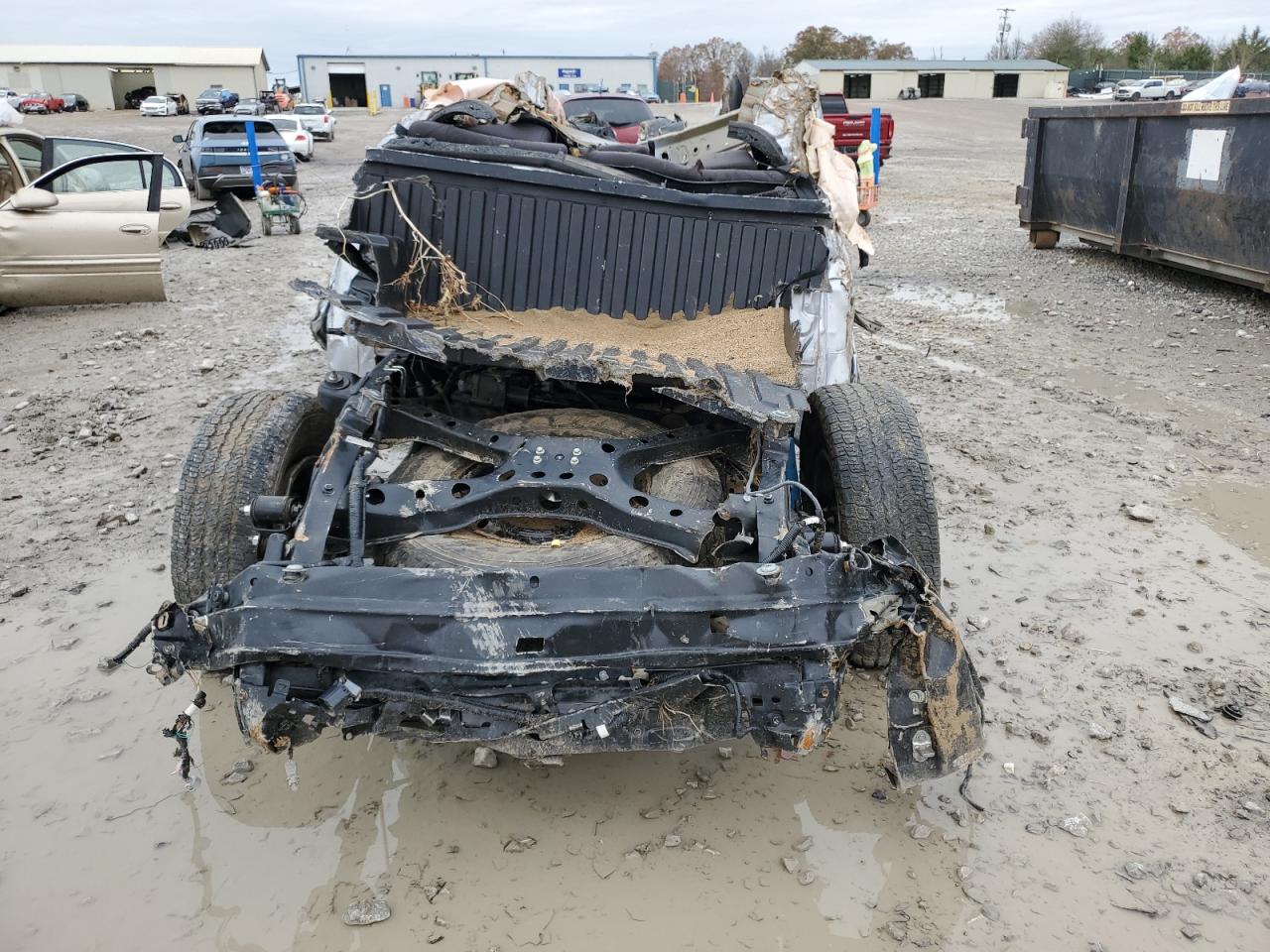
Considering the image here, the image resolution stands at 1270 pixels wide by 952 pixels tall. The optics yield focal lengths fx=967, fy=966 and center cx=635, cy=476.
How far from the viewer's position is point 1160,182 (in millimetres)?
8742

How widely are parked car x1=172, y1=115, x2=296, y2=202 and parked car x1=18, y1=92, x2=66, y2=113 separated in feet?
114

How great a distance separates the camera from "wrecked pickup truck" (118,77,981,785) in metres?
2.30

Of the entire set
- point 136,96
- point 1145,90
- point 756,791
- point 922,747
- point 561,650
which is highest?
point 1145,90

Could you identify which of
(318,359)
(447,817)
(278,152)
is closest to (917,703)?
(447,817)

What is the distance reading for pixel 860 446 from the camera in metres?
3.27

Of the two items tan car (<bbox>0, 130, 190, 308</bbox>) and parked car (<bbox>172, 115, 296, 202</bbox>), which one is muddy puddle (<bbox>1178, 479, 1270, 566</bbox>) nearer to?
tan car (<bbox>0, 130, 190, 308</bbox>)

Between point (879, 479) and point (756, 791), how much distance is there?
3.58ft

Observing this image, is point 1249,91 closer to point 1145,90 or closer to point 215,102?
point 1145,90

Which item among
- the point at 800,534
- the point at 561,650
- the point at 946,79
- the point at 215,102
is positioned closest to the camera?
the point at 561,650

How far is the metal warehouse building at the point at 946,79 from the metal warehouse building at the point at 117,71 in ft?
119

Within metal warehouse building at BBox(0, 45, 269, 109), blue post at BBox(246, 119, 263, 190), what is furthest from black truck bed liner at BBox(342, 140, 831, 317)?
metal warehouse building at BBox(0, 45, 269, 109)

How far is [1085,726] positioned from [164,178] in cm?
948

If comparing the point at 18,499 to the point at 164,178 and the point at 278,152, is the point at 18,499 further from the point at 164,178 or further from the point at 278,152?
the point at 278,152

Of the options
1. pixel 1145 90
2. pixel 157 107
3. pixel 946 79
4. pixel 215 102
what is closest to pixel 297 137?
pixel 215 102
